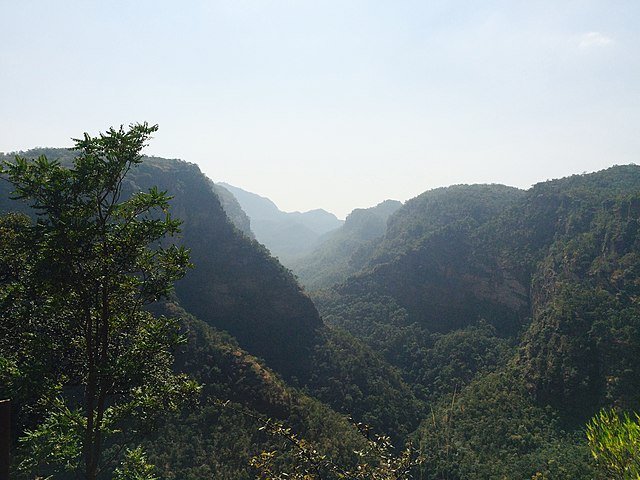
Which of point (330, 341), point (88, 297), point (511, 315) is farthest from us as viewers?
point (511, 315)

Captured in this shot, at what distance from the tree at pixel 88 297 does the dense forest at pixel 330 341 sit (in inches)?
2.8

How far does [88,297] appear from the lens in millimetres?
9891

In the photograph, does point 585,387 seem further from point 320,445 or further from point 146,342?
point 146,342

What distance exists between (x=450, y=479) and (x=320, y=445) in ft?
65.1

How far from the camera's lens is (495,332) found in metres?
84.2

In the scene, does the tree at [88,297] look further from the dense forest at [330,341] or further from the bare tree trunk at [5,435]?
the bare tree trunk at [5,435]

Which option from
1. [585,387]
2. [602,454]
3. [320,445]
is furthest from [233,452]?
[585,387]

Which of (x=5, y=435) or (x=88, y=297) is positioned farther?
(x=88, y=297)

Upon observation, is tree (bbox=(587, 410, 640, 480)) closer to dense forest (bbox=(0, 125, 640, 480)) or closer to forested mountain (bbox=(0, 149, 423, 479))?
dense forest (bbox=(0, 125, 640, 480))

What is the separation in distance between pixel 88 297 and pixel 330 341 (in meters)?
67.4

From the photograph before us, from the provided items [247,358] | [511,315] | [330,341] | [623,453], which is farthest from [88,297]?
[511,315]

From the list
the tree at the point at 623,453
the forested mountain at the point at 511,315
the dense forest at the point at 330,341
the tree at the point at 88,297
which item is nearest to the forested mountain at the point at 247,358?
the dense forest at the point at 330,341

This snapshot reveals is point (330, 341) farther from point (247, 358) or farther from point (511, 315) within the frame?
point (511, 315)

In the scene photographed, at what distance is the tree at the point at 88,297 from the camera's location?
904 cm
